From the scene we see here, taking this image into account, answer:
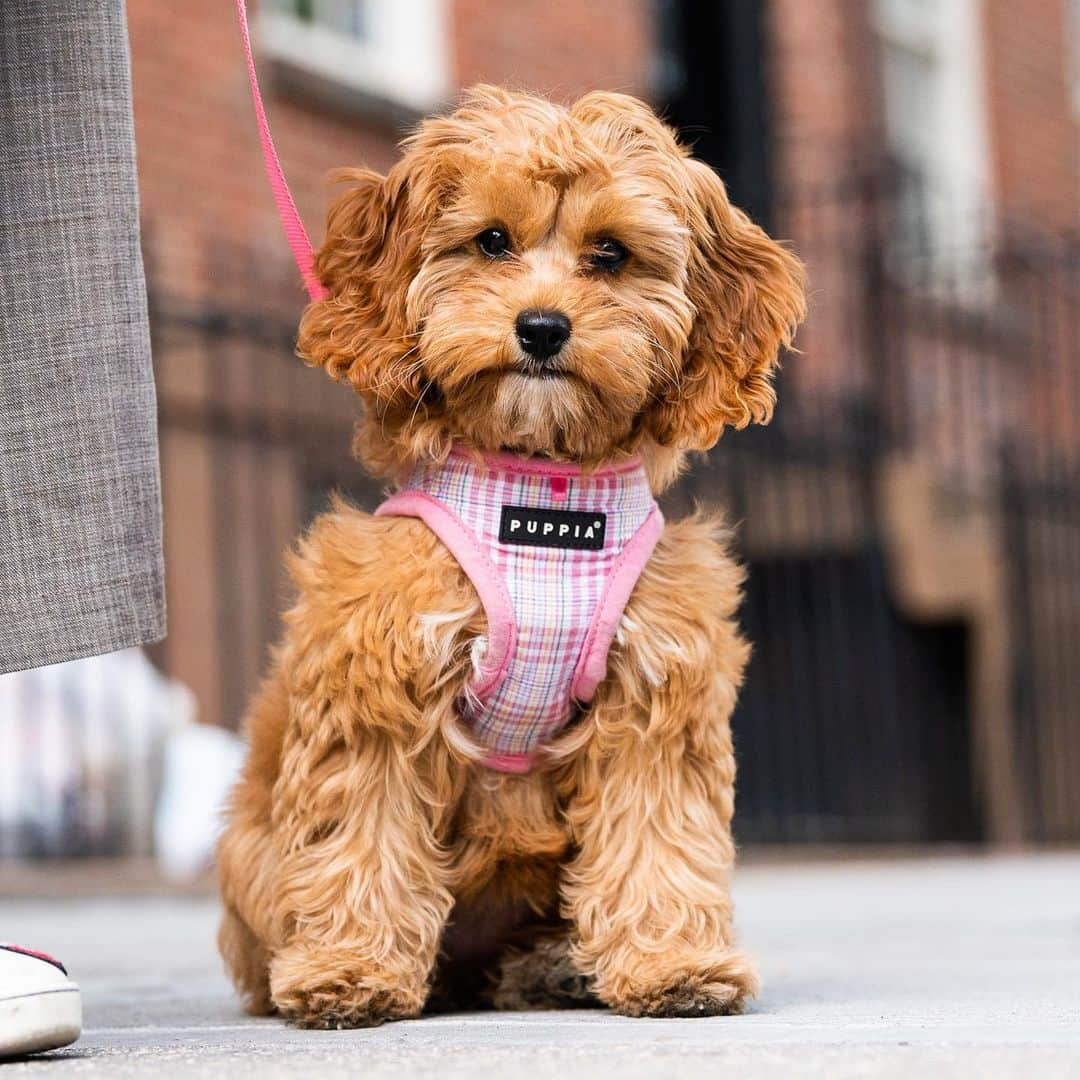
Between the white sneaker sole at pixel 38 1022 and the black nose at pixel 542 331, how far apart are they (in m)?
1.12

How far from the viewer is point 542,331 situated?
2996 millimetres

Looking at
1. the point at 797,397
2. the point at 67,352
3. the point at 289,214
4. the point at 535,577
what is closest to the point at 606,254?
the point at 535,577

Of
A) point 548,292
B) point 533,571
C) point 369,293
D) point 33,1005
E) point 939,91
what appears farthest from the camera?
point 939,91

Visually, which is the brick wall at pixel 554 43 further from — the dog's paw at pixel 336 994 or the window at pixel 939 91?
the dog's paw at pixel 336 994

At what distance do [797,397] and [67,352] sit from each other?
747 centimetres

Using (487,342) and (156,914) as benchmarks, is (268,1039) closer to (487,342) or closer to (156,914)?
(487,342)

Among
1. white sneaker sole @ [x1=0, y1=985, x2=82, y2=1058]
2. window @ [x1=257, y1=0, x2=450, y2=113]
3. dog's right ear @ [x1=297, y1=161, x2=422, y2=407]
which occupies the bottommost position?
white sneaker sole @ [x1=0, y1=985, x2=82, y2=1058]

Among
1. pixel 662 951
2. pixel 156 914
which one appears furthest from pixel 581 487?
pixel 156 914

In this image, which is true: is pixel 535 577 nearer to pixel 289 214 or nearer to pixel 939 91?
pixel 289 214

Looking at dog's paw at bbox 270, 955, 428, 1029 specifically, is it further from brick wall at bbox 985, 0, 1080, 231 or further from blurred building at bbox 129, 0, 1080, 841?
brick wall at bbox 985, 0, 1080, 231

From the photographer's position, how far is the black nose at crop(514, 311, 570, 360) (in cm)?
299

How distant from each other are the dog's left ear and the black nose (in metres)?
0.27

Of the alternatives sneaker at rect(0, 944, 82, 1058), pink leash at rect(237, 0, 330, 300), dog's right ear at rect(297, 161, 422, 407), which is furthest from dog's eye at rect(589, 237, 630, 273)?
sneaker at rect(0, 944, 82, 1058)

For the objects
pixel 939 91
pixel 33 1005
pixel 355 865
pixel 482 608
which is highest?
pixel 939 91
